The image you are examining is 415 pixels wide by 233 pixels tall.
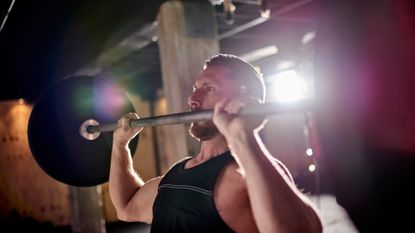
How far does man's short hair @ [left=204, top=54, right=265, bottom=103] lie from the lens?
1744mm

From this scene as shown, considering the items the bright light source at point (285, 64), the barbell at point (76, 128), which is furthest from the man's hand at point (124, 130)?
the bright light source at point (285, 64)

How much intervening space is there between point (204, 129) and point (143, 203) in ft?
1.97

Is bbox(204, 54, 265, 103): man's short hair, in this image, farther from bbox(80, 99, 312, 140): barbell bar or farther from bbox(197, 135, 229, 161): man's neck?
bbox(80, 99, 312, 140): barbell bar

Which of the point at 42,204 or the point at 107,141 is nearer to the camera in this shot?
the point at 107,141

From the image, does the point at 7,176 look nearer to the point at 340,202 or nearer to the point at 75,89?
the point at 75,89

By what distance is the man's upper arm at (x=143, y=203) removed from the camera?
6.69 feet

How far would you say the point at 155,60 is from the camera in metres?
8.12

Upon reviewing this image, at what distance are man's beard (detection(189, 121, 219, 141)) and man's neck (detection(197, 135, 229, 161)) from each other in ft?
0.08

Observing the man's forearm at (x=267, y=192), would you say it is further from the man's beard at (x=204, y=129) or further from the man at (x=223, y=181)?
the man's beard at (x=204, y=129)

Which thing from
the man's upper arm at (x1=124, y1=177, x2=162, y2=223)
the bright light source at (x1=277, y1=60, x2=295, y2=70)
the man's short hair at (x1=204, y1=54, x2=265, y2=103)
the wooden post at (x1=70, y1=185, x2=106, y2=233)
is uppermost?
the bright light source at (x1=277, y1=60, x2=295, y2=70)

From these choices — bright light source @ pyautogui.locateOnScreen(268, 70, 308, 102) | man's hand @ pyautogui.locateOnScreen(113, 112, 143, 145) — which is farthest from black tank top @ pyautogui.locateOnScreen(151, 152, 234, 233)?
bright light source @ pyautogui.locateOnScreen(268, 70, 308, 102)

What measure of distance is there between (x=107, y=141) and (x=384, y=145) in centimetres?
186

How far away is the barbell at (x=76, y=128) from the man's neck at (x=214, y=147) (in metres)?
0.64

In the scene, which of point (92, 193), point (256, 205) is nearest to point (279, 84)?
point (92, 193)
